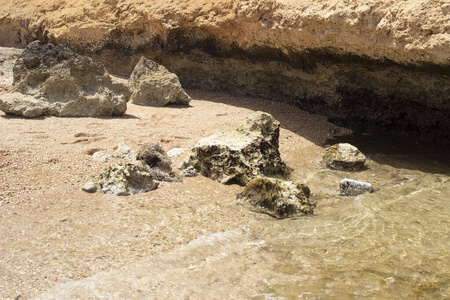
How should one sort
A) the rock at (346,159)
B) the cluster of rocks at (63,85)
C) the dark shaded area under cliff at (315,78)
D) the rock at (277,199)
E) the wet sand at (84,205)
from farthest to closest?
the cluster of rocks at (63,85) → the dark shaded area under cliff at (315,78) → the rock at (346,159) → the rock at (277,199) → the wet sand at (84,205)

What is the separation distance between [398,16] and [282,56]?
2.40 meters

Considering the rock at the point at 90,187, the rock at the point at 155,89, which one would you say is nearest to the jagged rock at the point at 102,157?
the rock at the point at 90,187

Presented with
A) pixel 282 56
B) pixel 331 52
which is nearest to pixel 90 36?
pixel 282 56

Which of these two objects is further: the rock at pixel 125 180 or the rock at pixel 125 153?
the rock at pixel 125 153

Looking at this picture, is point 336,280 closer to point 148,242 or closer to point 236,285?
point 236,285

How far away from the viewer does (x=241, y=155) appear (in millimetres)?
4711

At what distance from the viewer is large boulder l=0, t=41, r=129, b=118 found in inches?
253

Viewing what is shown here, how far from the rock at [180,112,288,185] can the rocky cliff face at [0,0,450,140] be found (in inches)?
71.0

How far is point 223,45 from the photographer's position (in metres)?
8.06

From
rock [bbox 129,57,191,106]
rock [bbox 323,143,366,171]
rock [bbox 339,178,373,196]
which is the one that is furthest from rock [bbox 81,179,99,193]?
rock [bbox 129,57,191,106]

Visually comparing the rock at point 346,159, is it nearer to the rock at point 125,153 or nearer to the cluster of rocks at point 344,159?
the cluster of rocks at point 344,159

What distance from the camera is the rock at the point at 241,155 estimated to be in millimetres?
4648

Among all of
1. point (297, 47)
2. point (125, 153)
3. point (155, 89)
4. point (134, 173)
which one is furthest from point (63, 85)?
point (297, 47)

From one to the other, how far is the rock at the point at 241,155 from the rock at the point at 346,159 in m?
0.69
